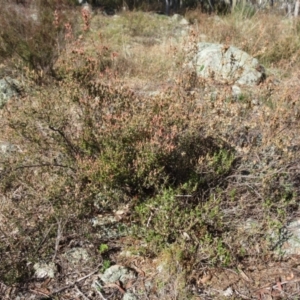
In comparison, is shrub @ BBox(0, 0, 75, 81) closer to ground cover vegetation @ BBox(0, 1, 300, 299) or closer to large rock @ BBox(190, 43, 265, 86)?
ground cover vegetation @ BBox(0, 1, 300, 299)

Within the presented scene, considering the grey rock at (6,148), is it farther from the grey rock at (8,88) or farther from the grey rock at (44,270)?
the grey rock at (44,270)

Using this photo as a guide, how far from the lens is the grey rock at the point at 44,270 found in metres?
2.13

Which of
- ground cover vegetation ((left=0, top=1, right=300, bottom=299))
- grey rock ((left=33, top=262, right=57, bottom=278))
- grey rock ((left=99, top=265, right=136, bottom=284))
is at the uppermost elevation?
ground cover vegetation ((left=0, top=1, right=300, bottom=299))

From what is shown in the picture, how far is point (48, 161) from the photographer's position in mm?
2729

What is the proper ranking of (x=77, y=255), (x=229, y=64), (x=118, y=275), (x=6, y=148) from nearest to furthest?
(x=118, y=275) < (x=77, y=255) < (x=6, y=148) < (x=229, y=64)

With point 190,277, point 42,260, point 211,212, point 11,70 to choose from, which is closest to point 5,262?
point 42,260

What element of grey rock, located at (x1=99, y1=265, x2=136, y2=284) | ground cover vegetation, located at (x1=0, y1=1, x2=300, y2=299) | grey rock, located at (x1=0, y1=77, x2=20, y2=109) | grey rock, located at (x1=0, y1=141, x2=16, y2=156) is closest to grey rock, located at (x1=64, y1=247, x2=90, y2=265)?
ground cover vegetation, located at (x1=0, y1=1, x2=300, y2=299)

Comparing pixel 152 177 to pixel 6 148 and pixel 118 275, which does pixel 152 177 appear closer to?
pixel 118 275

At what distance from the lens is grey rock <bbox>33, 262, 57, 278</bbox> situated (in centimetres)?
213

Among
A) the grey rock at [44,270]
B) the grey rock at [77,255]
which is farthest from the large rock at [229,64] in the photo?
the grey rock at [44,270]

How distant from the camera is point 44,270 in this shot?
2148 millimetres

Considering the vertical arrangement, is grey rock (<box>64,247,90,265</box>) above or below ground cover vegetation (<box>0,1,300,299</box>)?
below

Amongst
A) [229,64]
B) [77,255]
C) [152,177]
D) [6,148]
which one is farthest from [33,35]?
[77,255]

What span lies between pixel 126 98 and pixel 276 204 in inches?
53.7
